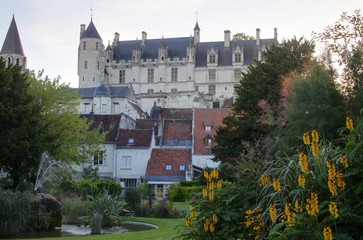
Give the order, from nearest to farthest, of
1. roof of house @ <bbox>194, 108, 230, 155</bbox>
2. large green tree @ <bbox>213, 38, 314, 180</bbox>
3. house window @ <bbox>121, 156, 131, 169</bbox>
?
large green tree @ <bbox>213, 38, 314, 180</bbox>, house window @ <bbox>121, 156, 131, 169</bbox>, roof of house @ <bbox>194, 108, 230, 155</bbox>

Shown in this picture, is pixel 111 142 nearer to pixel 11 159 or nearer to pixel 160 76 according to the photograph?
pixel 11 159

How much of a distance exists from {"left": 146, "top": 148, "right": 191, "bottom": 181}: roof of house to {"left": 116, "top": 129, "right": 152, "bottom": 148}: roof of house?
1.62 meters

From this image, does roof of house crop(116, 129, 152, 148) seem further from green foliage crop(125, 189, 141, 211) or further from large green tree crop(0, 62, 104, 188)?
green foliage crop(125, 189, 141, 211)

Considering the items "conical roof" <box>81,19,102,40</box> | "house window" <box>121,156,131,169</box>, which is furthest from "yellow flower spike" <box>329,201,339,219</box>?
"conical roof" <box>81,19,102,40</box>

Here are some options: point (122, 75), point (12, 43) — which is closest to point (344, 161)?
point (12, 43)

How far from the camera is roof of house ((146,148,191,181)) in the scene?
42938 millimetres

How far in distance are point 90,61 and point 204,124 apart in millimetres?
54319

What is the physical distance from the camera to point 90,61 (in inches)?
4023

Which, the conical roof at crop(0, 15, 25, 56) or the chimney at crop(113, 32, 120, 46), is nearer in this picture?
the conical roof at crop(0, 15, 25, 56)

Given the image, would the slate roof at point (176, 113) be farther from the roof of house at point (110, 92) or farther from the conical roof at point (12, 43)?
the conical roof at point (12, 43)

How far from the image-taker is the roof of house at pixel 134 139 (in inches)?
1834

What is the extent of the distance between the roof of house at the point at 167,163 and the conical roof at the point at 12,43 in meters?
61.9

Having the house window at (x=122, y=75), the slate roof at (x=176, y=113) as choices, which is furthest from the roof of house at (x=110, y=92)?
the house window at (x=122, y=75)

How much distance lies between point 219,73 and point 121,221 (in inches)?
3367
